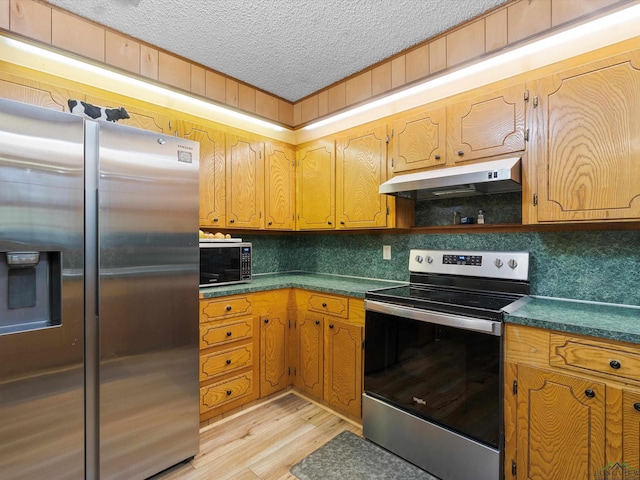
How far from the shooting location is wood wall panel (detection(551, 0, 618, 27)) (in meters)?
1.58

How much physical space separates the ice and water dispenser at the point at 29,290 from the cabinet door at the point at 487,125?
2143 millimetres

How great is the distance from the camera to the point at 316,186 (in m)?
2.85

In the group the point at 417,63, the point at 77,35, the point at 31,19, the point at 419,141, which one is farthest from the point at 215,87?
the point at 419,141

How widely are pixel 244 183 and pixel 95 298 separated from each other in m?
1.44

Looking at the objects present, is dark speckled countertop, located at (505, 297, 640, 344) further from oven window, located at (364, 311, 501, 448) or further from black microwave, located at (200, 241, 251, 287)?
black microwave, located at (200, 241, 251, 287)

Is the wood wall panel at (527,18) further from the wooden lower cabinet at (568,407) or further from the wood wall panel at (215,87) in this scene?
the wood wall panel at (215,87)

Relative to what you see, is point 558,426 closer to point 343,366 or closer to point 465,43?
point 343,366

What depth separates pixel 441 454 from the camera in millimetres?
1696

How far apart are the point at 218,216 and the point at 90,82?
1.12m

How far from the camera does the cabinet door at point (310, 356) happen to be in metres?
2.44

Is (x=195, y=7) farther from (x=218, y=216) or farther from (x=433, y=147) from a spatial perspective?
(x=433, y=147)

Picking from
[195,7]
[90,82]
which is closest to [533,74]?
[195,7]

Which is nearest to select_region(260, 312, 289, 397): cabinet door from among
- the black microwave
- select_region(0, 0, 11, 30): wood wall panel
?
the black microwave

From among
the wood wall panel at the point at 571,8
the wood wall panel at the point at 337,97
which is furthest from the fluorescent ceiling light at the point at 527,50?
the wood wall panel at the point at 337,97
